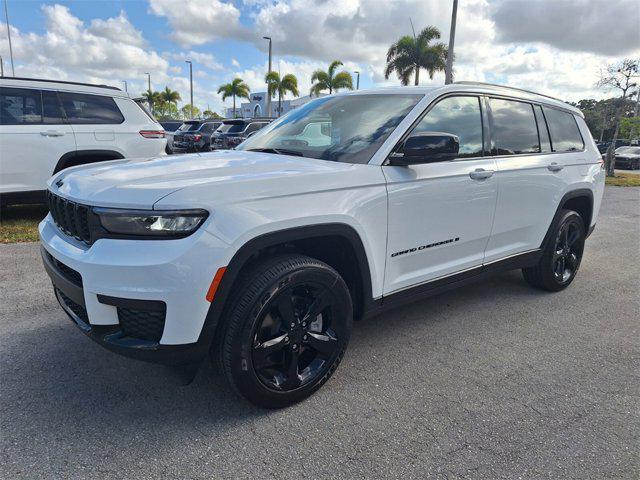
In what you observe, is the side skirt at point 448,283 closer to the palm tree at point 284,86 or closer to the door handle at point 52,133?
the door handle at point 52,133

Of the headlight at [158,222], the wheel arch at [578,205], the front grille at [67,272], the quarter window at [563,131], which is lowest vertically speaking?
the front grille at [67,272]

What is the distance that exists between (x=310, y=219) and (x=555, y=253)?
292cm

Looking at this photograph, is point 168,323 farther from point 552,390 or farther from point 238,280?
point 552,390

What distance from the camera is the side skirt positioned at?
2.91 m

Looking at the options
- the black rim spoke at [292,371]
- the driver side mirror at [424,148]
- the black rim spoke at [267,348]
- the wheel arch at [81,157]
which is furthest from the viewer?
the wheel arch at [81,157]

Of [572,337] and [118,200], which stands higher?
[118,200]

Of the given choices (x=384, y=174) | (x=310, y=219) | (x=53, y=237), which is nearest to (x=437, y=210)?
(x=384, y=174)

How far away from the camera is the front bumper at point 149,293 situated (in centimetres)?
200

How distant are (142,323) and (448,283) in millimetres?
2109

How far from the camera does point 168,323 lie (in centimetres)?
207

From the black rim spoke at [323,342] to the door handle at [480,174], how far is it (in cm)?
152

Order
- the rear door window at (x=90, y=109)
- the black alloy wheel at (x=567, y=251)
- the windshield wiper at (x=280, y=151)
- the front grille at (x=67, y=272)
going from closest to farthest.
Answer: the front grille at (x=67, y=272), the windshield wiper at (x=280, y=151), the black alloy wheel at (x=567, y=251), the rear door window at (x=90, y=109)

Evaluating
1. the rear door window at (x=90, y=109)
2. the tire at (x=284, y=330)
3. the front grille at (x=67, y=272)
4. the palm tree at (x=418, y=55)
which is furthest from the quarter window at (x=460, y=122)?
the palm tree at (x=418, y=55)

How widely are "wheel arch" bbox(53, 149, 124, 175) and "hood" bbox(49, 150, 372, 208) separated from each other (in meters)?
3.98
